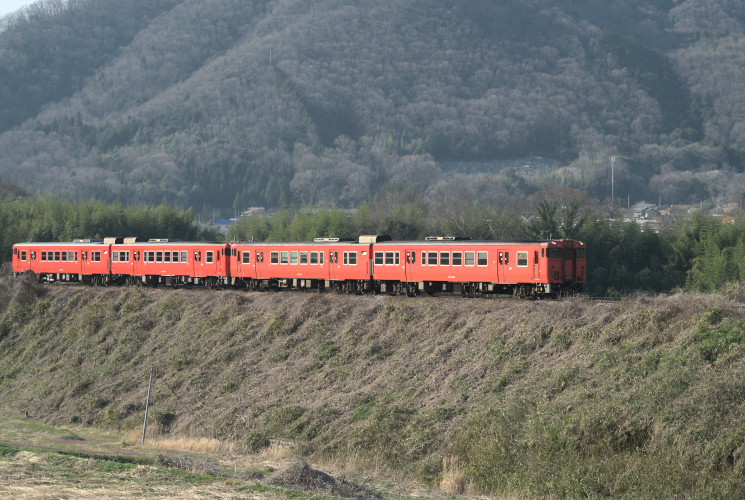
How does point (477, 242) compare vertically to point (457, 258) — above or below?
above

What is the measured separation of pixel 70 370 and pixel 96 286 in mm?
14792

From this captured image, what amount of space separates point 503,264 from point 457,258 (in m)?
2.82

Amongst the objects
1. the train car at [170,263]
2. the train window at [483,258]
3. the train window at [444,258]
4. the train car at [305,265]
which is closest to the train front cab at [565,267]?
the train window at [483,258]

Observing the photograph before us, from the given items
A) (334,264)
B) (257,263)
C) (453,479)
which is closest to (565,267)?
(334,264)

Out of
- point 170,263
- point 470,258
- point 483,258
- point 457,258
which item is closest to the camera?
point 483,258

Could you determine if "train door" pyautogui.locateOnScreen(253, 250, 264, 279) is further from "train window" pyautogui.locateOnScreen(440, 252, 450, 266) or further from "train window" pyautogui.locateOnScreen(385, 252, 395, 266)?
"train window" pyautogui.locateOnScreen(440, 252, 450, 266)

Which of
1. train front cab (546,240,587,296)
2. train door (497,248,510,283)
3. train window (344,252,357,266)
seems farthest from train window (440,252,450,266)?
train window (344,252,357,266)

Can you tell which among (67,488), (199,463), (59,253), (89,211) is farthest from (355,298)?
(89,211)

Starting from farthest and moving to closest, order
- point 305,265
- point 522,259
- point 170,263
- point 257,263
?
point 170,263 < point 257,263 < point 305,265 < point 522,259

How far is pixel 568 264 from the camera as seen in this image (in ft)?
136

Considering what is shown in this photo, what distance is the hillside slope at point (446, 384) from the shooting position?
25.8 meters

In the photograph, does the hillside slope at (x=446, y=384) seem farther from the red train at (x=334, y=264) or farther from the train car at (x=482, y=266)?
the red train at (x=334, y=264)

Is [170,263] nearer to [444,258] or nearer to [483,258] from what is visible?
[444,258]

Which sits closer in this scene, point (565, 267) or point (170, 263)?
point (565, 267)
